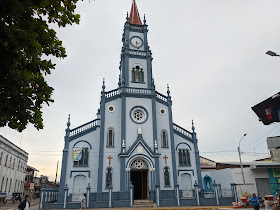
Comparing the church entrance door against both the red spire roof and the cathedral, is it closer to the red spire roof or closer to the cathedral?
the cathedral

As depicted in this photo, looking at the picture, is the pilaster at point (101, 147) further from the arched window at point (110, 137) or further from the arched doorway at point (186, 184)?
the arched doorway at point (186, 184)

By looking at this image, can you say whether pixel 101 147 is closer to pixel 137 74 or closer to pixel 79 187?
pixel 79 187

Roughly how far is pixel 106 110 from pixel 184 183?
12.2m

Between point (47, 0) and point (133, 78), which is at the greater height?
point (133, 78)

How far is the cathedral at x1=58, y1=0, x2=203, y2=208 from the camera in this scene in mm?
22281

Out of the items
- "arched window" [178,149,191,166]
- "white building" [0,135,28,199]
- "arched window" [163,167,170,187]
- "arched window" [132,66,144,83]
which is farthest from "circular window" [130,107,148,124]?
"white building" [0,135,28,199]

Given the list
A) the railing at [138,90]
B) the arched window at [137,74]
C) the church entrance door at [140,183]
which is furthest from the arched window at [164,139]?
the arched window at [137,74]

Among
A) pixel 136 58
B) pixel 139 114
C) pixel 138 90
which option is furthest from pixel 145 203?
pixel 136 58

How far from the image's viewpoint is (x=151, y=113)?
26875mm

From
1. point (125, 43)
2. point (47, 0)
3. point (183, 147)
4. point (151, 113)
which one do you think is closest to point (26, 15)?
point (47, 0)

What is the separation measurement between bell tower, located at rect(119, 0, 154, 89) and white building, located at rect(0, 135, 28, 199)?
20287 millimetres

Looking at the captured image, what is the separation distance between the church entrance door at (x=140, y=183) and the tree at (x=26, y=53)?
20.9m

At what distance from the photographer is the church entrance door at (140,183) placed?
2399 cm

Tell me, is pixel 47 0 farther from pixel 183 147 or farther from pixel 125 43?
pixel 125 43
